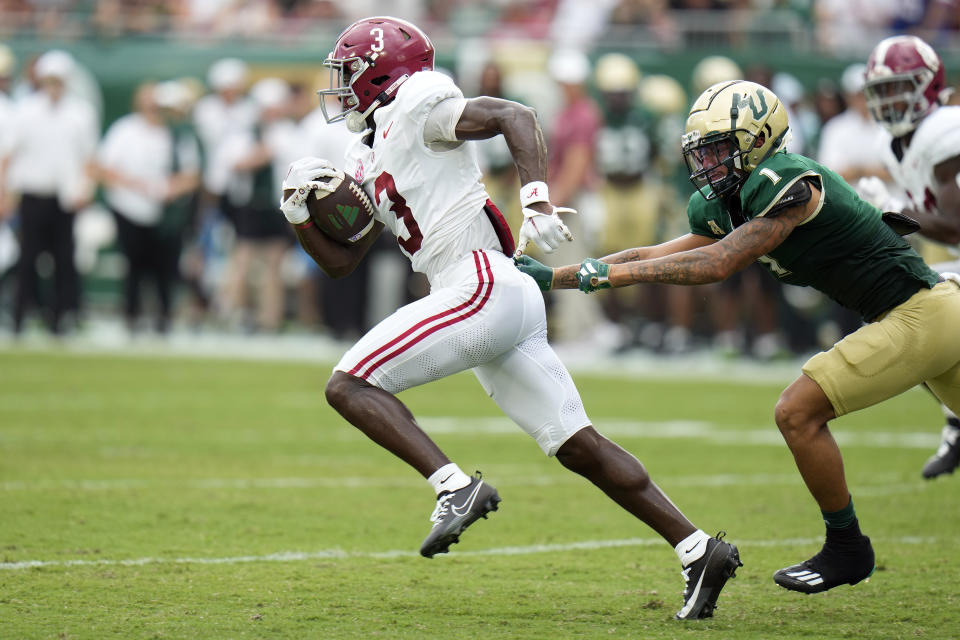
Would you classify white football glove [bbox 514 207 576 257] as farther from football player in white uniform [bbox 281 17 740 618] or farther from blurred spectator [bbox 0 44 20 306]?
blurred spectator [bbox 0 44 20 306]

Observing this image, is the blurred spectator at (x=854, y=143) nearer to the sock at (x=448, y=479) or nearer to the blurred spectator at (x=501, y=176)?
the blurred spectator at (x=501, y=176)

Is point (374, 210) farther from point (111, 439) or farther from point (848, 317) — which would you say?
point (848, 317)

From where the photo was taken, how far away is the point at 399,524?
6.27 m

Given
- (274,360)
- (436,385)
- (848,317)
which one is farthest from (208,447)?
(848,317)

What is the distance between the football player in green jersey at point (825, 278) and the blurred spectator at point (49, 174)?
10.00 metres

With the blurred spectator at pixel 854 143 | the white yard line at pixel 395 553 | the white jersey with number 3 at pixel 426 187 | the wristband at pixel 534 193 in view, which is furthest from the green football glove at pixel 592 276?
the blurred spectator at pixel 854 143

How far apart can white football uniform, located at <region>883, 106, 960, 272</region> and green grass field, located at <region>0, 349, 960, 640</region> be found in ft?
4.79

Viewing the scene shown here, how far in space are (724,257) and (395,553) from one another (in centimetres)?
192

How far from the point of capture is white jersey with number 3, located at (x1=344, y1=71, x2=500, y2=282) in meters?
4.88

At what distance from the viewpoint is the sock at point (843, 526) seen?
189 inches

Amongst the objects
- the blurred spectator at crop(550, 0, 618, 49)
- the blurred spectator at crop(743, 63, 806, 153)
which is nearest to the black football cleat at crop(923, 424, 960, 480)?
A: the blurred spectator at crop(743, 63, 806, 153)

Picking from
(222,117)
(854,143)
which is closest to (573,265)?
(854,143)

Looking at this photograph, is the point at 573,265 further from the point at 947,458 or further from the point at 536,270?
the point at 947,458

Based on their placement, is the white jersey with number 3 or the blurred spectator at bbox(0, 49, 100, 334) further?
the blurred spectator at bbox(0, 49, 100, 334)
